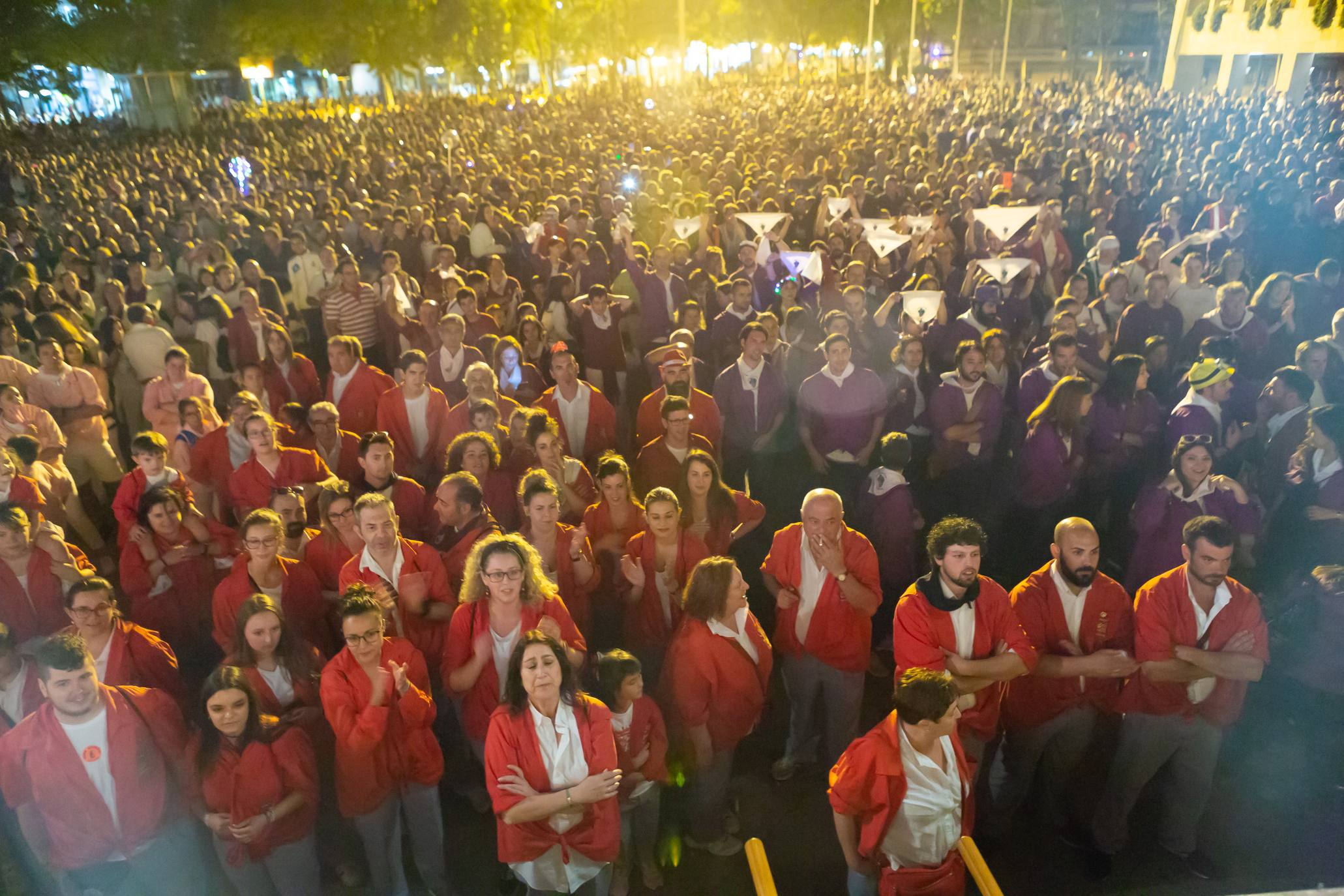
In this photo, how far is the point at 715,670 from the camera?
13.4ft

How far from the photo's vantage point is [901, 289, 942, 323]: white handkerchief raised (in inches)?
317

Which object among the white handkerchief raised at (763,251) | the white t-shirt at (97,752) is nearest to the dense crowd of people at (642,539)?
the white t-shirt at (97,752)

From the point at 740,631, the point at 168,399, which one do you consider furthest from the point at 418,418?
the point at 740,631

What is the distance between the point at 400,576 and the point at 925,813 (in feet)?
8.73

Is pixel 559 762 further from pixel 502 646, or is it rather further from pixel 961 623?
pixel 961 623

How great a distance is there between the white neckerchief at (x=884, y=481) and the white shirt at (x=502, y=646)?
2.33 metres

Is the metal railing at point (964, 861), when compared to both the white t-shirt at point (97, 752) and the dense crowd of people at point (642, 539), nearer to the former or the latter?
the dense crowd of people at point (642, 539)

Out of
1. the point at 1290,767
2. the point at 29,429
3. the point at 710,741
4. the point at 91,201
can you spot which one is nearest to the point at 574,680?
the point at 710,741

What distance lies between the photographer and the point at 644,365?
9.12 m

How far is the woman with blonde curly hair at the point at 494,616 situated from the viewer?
400 cm

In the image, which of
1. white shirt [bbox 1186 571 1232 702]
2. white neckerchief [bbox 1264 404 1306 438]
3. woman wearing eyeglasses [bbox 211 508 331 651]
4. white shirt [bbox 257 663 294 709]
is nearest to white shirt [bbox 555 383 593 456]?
woman wearing eyeglasses [bbox 211 508 331 651]

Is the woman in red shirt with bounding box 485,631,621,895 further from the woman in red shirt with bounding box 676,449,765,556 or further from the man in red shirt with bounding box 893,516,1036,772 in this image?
the woman in red shirt with bounding box 676,449,765,556

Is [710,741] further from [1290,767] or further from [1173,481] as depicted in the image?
[1290,767]

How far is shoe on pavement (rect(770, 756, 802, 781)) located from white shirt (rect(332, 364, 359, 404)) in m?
4.27
